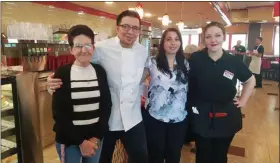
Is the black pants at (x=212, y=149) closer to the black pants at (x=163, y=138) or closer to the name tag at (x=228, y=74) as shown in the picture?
the black pants at (x=163, y=138)

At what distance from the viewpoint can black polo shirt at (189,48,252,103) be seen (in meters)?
1.73

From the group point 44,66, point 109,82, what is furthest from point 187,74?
point 44,66

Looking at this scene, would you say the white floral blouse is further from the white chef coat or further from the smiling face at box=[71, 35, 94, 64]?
the smiling face at box=[71, 35, 94, 64]

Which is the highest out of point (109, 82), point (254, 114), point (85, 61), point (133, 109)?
point (85, 61)

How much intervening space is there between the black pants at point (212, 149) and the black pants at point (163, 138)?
18cm

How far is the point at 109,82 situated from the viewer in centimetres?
160

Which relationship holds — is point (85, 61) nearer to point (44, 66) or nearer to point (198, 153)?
point (198, 153)

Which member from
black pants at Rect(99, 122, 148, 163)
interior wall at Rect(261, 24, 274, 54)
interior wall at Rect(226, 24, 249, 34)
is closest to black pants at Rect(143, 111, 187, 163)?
black pants at Rect(99, 122, 148, 163)

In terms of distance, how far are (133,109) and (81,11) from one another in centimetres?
714

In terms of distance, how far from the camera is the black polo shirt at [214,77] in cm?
173

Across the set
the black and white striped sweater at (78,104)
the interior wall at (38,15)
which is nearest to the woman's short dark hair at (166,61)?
the black and white striped sweater at (78,104)

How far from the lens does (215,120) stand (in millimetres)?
1779

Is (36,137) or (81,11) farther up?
(81,11)

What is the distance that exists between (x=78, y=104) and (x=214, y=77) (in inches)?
40.1
